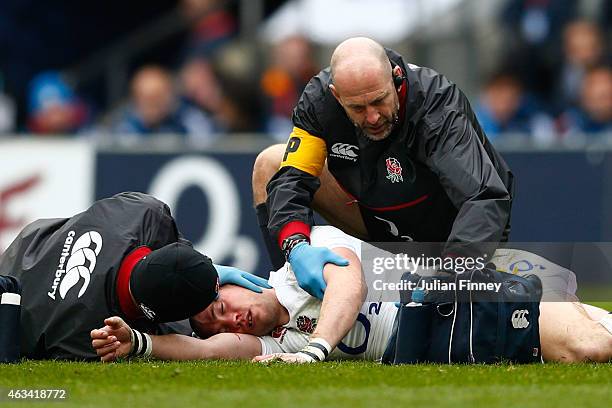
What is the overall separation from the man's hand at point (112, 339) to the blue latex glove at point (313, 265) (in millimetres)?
854

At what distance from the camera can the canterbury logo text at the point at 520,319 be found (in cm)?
582

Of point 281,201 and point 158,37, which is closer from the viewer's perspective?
point 281,201

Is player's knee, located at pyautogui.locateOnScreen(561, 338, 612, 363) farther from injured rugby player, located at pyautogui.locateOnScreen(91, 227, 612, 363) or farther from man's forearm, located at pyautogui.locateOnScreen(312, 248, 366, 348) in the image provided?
man's forearm, located at pyautogui.locateOnScreen(312, 248, 366, 348)

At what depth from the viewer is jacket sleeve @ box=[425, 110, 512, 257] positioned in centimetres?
579

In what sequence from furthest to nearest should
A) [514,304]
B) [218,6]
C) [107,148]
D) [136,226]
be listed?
[218,6] < [107,148] < [136,226] < [514,304]

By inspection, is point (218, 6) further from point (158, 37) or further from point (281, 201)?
point (281, 201)

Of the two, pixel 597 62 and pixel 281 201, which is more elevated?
pixel 597 62

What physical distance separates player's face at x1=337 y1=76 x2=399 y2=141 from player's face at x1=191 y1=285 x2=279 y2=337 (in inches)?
39.5

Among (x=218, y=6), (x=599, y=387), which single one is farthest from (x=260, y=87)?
(x=599, y=387)

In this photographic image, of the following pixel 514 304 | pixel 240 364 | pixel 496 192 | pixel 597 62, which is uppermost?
pixel 597 62

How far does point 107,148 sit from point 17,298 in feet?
19.8

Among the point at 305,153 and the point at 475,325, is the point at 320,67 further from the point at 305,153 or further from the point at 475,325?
the point at 475,325

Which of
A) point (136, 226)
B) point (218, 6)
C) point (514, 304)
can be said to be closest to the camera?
point (514, 304)

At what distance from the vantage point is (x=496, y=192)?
5977 millimetres
